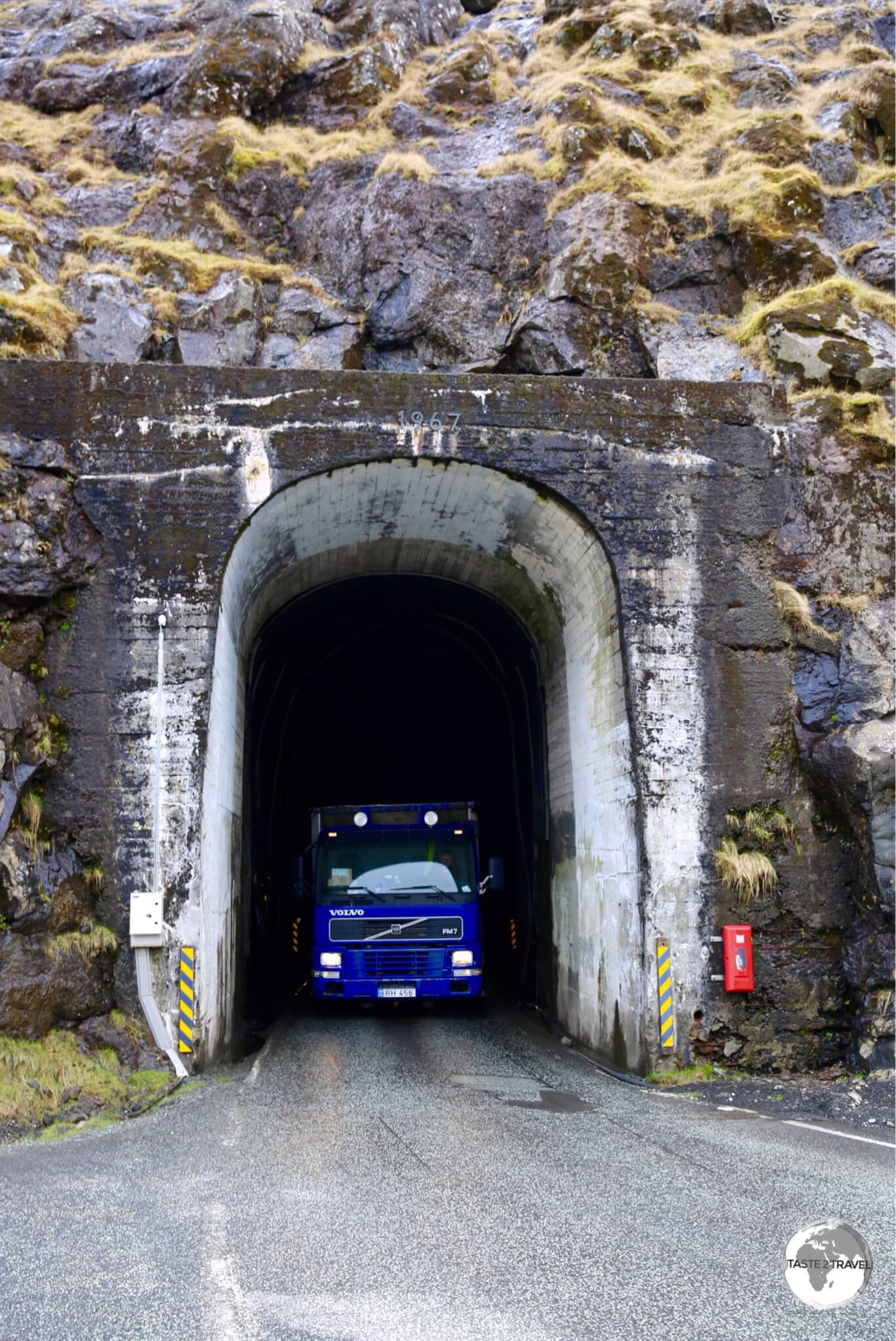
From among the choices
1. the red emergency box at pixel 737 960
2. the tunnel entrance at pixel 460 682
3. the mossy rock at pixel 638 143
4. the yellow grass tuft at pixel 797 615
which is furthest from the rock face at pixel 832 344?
the red emergency box at pixel 737 960

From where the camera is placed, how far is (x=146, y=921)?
9.92 meters

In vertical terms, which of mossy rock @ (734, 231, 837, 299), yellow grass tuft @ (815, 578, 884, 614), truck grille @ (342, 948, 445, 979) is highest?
mossy rock @ (734, 231, 837, 299)

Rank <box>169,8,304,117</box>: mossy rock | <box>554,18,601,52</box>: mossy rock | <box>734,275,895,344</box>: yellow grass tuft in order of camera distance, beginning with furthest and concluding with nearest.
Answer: <box>554,18,601,52</box>: mossy rock → <box>169,8,304,117</box>: mossy rock → <box>734,275,895,344</box>: yellow grass tuft

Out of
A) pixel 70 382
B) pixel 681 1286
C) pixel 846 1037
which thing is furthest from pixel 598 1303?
pixel 70 382

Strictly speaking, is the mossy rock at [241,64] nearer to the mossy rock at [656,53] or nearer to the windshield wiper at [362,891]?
the mossy rock at [656,53]

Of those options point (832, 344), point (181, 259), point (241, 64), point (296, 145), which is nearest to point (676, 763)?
point (832, 344)

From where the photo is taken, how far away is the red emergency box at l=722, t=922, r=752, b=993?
1041 centimetres

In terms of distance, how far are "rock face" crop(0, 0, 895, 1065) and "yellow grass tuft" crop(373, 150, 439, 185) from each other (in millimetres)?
62

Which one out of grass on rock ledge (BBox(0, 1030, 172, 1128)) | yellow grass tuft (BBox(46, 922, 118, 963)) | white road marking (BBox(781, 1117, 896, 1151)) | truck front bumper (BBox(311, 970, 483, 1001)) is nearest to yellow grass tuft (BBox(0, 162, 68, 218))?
truck front bumper (BBox(311, 970, 483, 1001))

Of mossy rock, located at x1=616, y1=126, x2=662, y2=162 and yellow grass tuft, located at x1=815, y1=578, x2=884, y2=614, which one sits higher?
mossy rock, located at x1=616, y1=126, x2=662, y2=162

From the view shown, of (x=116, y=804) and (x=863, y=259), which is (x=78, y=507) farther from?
(x=863, y=259)

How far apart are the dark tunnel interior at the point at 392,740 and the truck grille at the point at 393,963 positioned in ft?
4.82

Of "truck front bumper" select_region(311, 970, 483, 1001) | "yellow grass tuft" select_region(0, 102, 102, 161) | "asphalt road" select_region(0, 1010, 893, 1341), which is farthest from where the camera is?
"yellow grass tuft" select_region(0, 102, 102, 161)

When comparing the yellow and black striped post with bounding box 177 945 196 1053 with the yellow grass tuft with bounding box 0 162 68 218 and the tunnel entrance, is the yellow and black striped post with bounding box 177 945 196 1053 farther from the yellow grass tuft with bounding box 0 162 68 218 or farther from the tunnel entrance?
the yellow grass tuft with bounding box 0 162 68 218
